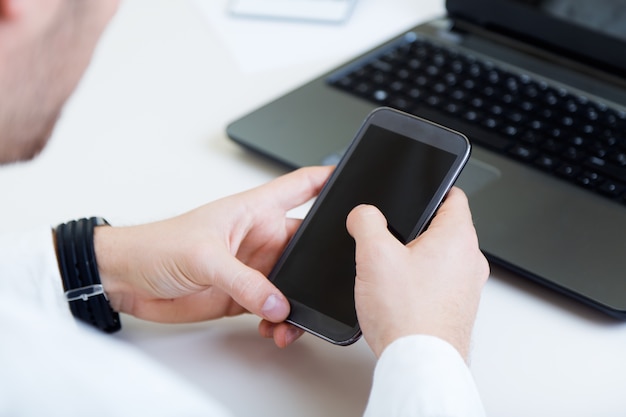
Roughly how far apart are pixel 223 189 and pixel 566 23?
1.28 feet

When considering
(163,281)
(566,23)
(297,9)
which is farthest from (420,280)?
(297,9)

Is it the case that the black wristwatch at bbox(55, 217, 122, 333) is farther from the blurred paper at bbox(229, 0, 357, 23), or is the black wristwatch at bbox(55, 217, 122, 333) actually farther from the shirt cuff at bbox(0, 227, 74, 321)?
the blurred paper at bbox(229, 0, 357, 23)

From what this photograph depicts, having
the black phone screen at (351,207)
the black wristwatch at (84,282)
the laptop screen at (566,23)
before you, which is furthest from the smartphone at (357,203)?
the laptop screen at (566,23)

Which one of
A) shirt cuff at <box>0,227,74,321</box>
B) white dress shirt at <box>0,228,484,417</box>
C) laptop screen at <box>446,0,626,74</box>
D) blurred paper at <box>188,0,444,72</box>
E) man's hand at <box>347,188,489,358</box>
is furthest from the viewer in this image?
blurred paper at <box>188,0,444,72</box>

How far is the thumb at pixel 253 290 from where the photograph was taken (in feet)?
1.78

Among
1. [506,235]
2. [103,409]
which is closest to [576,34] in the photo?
[506,235]

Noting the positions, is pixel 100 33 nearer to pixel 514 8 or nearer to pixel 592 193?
pixel 592 193

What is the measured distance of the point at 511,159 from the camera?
689 mm

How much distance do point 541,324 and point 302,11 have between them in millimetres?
558

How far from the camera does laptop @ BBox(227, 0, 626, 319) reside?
0.60 meters

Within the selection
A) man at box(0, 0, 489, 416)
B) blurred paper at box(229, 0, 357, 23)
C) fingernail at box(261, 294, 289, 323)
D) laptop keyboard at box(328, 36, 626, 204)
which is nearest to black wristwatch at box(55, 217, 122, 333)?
man at box(0, 0, 489, 416)

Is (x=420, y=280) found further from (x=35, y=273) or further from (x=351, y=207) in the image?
(x=35, y=273)

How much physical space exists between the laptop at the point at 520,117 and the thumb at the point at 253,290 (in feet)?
0.54

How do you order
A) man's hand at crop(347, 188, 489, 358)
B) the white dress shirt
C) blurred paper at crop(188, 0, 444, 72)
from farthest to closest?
blurred paper at crop(188, 0, 444, 72) < man's hand at crop(347, 188, 489, 358) < the white dress shirt
